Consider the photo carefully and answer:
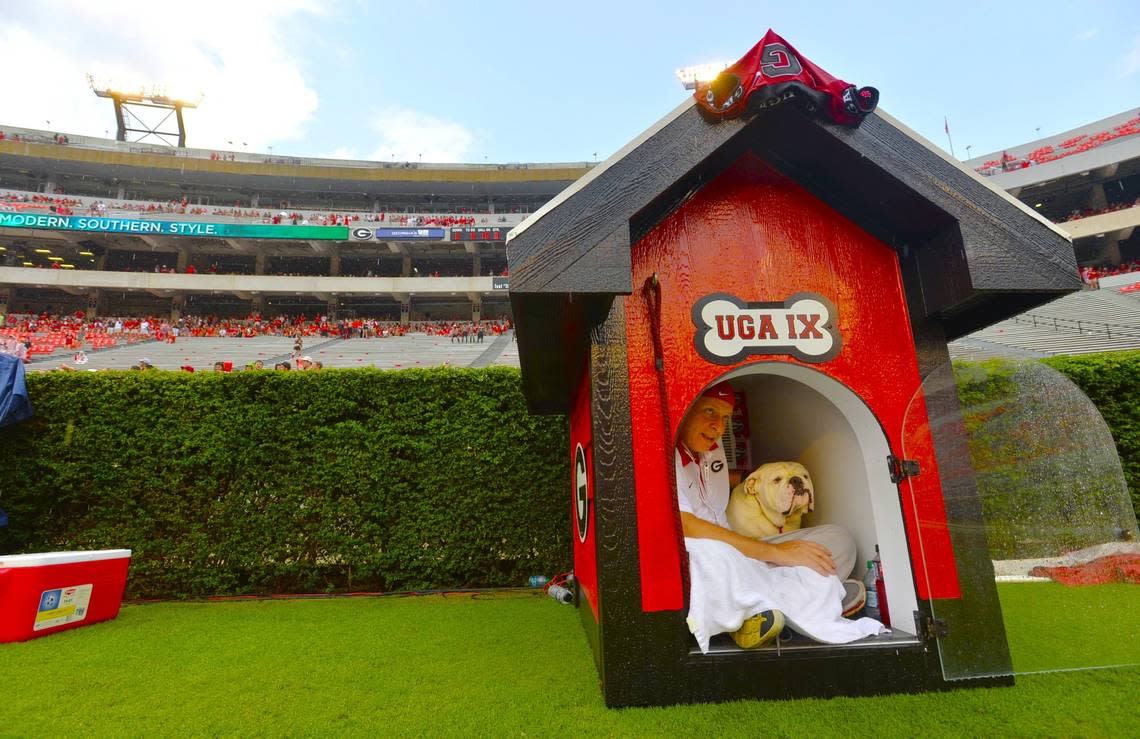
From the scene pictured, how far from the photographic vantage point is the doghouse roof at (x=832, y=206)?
87.2 inches

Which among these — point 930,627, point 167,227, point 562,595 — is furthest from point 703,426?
point 167,227

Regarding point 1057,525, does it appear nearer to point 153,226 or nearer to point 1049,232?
point 1049,232

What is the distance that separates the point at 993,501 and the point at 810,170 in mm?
1804

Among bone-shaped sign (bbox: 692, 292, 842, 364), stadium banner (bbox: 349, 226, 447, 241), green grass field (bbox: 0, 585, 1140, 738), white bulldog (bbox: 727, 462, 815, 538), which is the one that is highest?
stadium banner (bbox: 349, 226, 447, 241)

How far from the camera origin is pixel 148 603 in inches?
180

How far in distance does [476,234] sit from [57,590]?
32.8 metres

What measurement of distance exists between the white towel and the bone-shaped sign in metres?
0.96

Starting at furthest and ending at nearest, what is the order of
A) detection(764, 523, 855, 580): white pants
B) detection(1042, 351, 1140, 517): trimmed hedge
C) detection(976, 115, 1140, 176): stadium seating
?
detection(976, 115, 1140, 176): stadium seating, detection(1042, 351, 1140, 517): trimmed hedge, detection(764, 523, 855, 580): white pants

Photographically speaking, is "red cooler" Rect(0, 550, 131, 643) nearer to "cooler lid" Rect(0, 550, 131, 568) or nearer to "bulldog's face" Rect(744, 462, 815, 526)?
"cooler lid" Rect(0, 550, 131, 568)

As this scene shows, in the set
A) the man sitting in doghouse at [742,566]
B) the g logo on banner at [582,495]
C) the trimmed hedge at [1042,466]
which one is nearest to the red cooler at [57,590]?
the g logo on banner at [582,495]

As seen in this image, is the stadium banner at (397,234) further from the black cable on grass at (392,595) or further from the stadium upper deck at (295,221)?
the black cable on grass at (392,595)

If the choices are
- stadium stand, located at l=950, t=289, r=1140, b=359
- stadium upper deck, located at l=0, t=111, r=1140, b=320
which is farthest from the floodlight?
Result: stadium stand, located at l=950, t=289, r=1140, b=359

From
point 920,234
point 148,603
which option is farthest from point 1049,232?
point 148,603

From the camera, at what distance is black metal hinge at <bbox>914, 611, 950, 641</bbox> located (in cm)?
227
